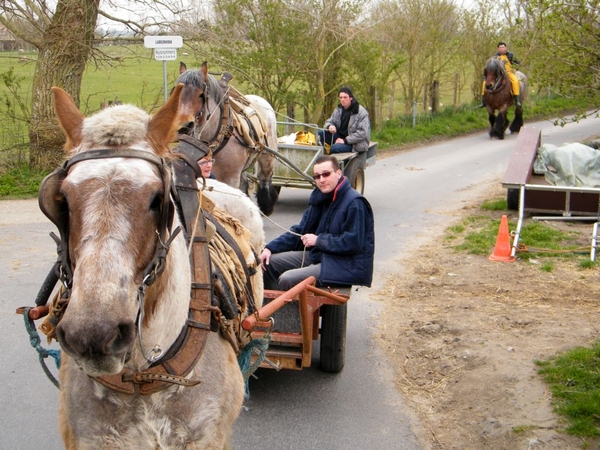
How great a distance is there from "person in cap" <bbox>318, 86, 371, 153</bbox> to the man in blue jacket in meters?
5.46

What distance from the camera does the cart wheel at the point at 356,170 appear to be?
11.1m

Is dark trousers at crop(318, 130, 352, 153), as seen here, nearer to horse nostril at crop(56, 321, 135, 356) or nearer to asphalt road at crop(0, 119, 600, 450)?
asphalt road at crop(0, 119, 600, 450)

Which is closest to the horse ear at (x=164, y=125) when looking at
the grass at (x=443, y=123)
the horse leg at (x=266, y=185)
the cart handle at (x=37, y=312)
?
the cart handle at (x=37, y=312)

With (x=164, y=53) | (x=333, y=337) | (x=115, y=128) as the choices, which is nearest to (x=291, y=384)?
(x=333, y=337)

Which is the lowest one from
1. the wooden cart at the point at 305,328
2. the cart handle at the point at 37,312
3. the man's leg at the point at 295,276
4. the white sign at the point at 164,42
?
the wooden cart at the point at 305,328

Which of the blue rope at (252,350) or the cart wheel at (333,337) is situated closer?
the blue rope at (252,350)

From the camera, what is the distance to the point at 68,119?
2.57 m

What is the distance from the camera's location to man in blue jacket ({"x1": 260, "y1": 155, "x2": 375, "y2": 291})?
17.8 ft

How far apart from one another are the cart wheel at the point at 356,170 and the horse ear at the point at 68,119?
8.61m

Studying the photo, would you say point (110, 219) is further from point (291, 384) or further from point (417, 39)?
point (417, 39)

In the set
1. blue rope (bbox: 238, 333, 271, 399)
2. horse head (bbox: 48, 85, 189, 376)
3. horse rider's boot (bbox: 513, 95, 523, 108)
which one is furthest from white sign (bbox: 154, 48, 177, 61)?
horse rider's boot (bbox: 513, 95, 523, 108)

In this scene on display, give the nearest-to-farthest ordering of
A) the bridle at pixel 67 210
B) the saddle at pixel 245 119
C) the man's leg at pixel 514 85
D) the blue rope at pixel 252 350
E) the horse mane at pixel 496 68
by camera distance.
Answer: the bridle at pixel 67 210
the blue rope at pixel 252 350
the saddle at pixel 245 119
the horse mane at pixel 496 68
the man's leg at pixel 514 85

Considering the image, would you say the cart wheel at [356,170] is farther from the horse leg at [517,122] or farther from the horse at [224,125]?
the horse leg at [517,122]

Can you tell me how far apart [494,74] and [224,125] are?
13132 mm
